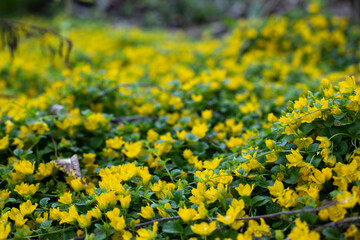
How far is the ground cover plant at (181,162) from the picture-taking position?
1.23m

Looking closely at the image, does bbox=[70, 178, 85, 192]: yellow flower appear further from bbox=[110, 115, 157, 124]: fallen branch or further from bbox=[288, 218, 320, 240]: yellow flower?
bbox=[288, 218, 320, 240]: yellow flower

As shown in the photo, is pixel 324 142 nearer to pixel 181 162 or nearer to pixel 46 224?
pixel 181 162

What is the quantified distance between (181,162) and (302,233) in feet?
2.83

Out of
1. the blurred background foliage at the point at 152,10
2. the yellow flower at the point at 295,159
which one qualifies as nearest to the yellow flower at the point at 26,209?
the yellow flower at the point at 295,159

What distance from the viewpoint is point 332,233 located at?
108 centimetres

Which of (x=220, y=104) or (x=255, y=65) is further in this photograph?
(x=255, y=65)

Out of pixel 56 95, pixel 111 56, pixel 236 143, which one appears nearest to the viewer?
pixel 236 143

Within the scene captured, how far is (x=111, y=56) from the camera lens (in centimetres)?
496

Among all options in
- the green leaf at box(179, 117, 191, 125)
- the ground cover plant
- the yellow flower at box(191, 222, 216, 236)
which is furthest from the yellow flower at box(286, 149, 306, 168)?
the green leaf at box(179, 117, 191, 125)

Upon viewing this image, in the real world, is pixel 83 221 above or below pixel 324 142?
below

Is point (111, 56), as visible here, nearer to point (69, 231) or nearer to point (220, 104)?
point (220, 104)

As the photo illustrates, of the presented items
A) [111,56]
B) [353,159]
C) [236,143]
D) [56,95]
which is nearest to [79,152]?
[56,95]

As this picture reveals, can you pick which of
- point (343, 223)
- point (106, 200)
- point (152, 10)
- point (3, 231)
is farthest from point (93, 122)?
point (152, 10)

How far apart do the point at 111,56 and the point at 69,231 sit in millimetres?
3943
